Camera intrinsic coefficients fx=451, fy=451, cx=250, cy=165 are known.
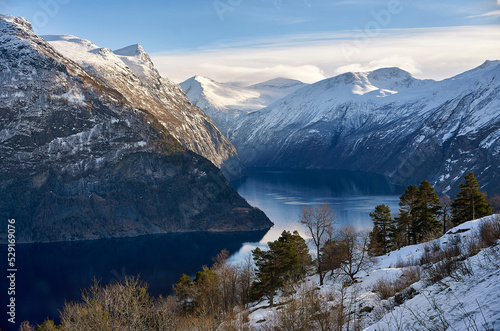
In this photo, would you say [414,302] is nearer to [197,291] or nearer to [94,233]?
[197,291]

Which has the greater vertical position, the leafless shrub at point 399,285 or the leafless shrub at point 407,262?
the leafless shrub at point 407,262

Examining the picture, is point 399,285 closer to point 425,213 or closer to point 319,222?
point 319,222

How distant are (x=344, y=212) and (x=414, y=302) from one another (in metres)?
176

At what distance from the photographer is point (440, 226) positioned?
265ft

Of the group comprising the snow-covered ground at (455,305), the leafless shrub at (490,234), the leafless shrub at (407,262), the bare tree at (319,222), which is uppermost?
the bare tree at (319,222)

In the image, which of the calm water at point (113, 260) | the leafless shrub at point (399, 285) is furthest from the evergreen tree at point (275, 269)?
the calm water at point (113, 260)

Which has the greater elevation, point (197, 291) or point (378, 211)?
point (378, 211)

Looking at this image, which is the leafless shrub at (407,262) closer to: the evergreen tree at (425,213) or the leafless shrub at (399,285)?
the leafless shrub at (399,285)

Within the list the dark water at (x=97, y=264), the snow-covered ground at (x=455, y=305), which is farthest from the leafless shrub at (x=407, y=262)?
the dark water at (x=97, y=264)

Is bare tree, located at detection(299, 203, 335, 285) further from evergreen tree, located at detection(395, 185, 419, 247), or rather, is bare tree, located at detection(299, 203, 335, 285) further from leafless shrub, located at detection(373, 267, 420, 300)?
leafless shrub, located at detection(373, 267, 420, 300)

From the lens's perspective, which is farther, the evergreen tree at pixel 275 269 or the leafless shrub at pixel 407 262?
the evergreen tree at pixel 275 269

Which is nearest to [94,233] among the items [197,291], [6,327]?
[6,327]

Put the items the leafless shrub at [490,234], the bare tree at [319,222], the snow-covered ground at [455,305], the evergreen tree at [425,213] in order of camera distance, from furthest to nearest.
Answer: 1. the evergreen tree at [425,213]
2. the bare tree at [319,222]
3. the leafless shrub at [490,234]
4. the snow-covered ground at [455,305]

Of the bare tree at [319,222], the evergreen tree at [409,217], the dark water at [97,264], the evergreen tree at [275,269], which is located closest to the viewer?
the bare tree at [319,222]
